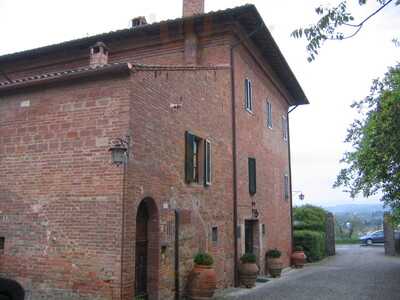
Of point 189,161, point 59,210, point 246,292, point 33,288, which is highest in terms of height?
point 189,161

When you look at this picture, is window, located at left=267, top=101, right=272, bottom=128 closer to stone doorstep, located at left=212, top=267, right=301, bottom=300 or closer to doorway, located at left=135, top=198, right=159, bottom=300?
stone doorstep, located at left=212, top=267, right=301, bottom=300

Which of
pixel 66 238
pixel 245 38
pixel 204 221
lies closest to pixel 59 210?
pixel 66 238

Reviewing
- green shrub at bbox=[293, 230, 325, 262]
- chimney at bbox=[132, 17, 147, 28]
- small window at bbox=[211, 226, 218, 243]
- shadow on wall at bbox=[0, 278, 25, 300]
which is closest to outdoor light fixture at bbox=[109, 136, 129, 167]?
shadow on wall at bbox=[0, 278, 25, 300]

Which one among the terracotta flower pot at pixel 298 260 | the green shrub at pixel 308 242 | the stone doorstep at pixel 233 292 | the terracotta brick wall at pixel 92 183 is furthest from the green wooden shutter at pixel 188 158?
the green shrub at pixel 308 242

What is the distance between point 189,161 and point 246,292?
13.7 ft

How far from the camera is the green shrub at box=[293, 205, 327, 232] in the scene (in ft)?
79.9

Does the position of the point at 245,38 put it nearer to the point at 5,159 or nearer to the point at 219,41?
the point at 219,41

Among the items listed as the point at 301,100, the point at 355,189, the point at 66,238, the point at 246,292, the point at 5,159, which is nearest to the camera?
the point at 66,238

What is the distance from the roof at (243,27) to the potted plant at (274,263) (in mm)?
7163

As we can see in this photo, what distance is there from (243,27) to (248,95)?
235 cm

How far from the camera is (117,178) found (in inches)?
308

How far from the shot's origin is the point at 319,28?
14.9 ft

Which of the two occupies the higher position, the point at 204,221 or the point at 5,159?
the point at 5,159

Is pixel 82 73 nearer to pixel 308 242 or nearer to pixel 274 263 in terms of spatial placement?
pixel 274 263
